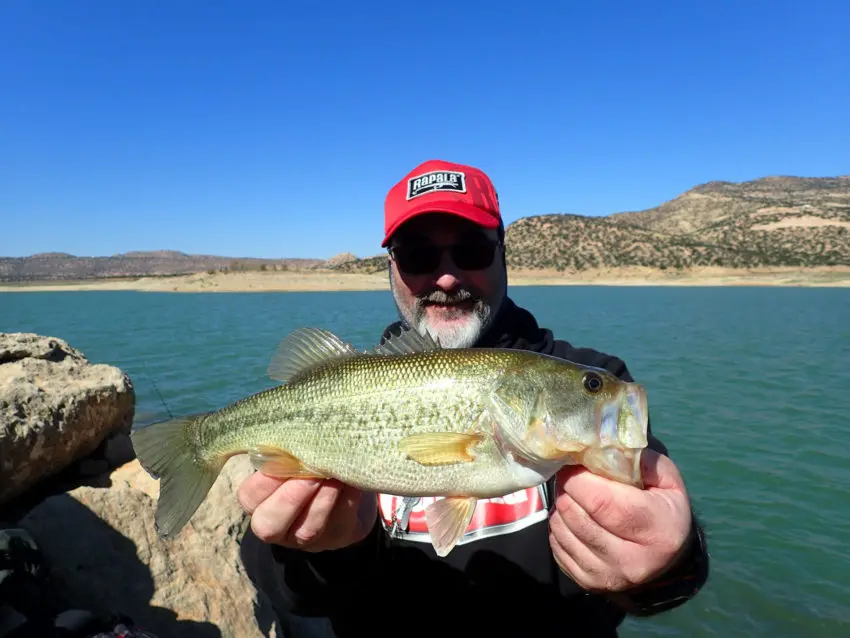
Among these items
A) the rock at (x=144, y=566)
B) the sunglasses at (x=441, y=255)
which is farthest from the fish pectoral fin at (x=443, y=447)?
the rock at (x=144, y=566)

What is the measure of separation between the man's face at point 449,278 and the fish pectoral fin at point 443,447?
154 centimetres

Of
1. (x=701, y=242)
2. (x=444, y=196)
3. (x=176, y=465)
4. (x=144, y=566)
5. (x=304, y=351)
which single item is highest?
(x=701, y=242)

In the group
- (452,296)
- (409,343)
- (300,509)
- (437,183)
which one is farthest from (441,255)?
(300,509)

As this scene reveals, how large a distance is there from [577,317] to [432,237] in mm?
33513

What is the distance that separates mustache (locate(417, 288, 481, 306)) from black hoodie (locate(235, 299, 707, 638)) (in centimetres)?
136

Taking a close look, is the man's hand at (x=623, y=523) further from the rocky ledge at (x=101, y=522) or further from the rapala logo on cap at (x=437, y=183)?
the rocky ledge at (x=101, y=522)

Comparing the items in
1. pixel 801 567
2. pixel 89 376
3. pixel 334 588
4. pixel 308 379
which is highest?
pixel 308 379

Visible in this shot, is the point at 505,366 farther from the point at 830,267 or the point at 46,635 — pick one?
the point at 830,267

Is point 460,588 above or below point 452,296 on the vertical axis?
below

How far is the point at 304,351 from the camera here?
2.68 meters

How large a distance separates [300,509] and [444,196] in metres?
2.24

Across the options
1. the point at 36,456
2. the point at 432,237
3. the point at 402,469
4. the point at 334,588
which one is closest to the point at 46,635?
the point at 334,588

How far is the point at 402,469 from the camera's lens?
2.25 m

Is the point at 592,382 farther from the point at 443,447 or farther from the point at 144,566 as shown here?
the point at 144,566
